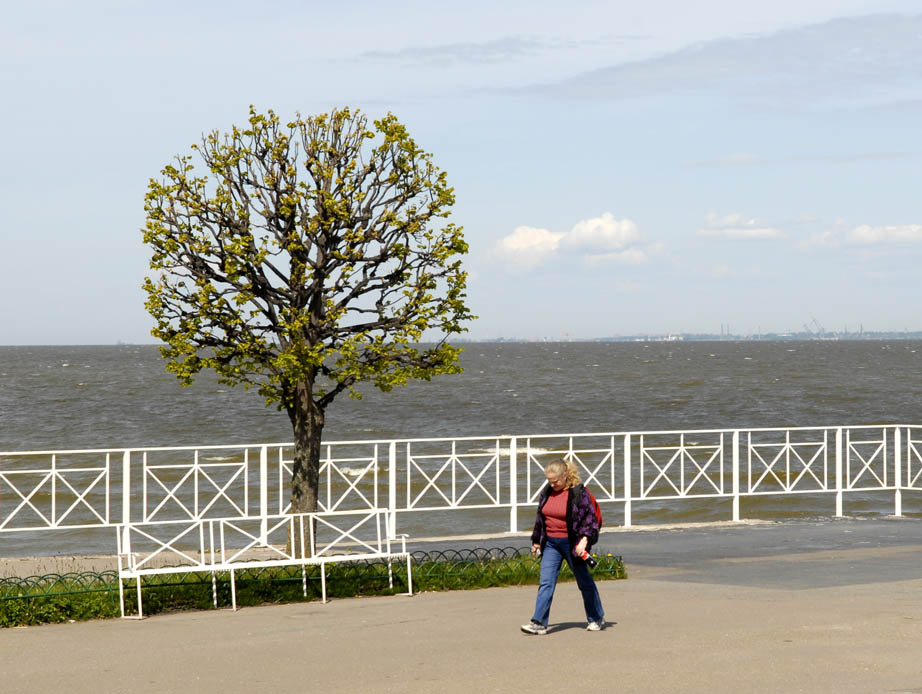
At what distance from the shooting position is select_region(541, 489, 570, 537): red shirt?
8625mm

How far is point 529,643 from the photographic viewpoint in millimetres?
8008

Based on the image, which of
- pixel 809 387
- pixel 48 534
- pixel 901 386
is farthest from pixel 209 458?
pixel 901 386

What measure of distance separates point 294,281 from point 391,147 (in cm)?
171

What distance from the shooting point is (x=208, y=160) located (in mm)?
11586

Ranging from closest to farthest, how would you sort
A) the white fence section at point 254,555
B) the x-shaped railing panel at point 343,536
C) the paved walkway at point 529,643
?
the paved walkway at point 529,643 < the white fence section at point 254,555 < the x-shaped railing panel at point 343,536

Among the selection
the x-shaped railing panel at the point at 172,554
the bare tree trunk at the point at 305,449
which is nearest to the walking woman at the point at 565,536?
the x-shaped railing panel at the point at 172,554

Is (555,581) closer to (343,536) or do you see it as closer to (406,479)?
(343,536)

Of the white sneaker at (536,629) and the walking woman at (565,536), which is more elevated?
the walking woman at (565,536)

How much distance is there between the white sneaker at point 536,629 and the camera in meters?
8.28

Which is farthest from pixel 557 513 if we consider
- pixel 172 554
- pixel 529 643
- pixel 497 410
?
pixel 497 410

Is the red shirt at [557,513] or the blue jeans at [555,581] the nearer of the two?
the blue jeans at [555,581]

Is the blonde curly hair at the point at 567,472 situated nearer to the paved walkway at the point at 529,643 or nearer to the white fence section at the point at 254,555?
the paved walkway at the point at 529,643

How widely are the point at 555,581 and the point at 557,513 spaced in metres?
0.51

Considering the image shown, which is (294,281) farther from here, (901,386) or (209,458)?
(901,386)
